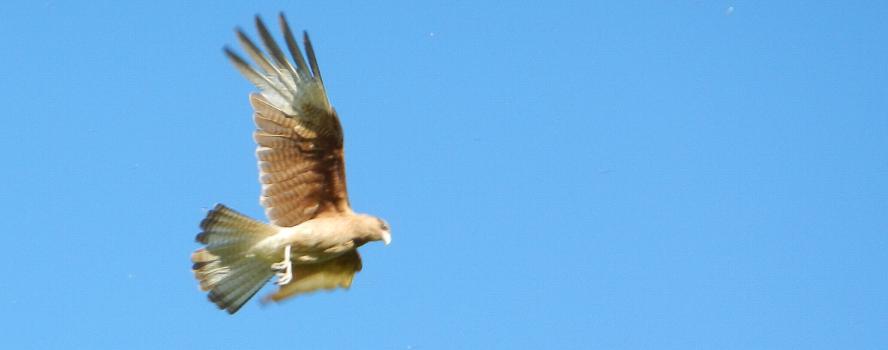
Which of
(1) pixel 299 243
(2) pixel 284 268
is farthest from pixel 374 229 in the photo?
(2) pixel 284 268

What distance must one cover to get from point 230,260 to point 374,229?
5.08 feet

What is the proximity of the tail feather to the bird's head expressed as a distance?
0.94m

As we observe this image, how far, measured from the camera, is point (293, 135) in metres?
16.0

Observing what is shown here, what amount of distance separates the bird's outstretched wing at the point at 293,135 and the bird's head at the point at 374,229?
254 millimetres

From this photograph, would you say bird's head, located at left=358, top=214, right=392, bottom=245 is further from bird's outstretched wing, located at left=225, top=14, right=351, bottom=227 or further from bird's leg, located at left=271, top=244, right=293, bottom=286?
bird's leg, located at left=271, top=244, right=293, bottom=286

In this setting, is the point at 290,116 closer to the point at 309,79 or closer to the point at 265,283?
the point at 309,79

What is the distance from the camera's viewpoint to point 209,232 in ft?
52.0

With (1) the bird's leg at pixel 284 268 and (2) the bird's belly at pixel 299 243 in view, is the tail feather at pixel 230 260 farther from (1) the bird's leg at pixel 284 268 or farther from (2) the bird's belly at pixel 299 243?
(1) the bird's leg at pixel 284 268

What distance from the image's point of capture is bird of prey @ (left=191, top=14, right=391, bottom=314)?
51.5 feet

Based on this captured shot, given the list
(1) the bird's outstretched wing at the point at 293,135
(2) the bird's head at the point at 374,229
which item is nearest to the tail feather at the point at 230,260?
(1) the bird's outstretched wing at the point at 293,135

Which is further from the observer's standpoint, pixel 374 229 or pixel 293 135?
pixel 374 229

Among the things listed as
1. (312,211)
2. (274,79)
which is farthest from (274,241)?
(274,79)

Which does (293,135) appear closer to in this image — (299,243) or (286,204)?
(286,204)

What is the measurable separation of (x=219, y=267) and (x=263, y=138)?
1.48 m
